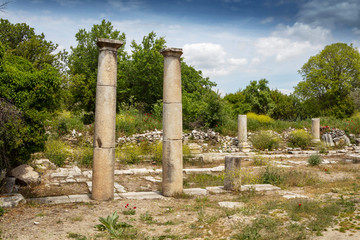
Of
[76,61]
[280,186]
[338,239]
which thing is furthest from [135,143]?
[76,61]

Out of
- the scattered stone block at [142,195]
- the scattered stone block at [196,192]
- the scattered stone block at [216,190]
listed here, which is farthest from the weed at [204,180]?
the scattered stone block at [142,195]

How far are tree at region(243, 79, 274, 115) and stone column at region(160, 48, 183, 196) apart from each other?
83.6ft

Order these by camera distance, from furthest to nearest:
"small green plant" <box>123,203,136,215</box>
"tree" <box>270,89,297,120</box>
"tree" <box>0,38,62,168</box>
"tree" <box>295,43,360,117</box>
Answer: "tree" <box>270,89,297,120</box>
"tree" <box>295,43,360,117</box>
"tree" <box>0,38,62,168</box>
"small green plant" <box>123,203,136,215</box>

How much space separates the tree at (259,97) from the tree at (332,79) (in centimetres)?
403

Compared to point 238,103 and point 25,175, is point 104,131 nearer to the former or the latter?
point 25,175

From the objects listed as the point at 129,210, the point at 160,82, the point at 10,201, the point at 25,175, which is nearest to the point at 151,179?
the point at 25,175

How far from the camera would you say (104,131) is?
6.94 meters

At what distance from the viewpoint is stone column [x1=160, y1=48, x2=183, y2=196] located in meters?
7.43

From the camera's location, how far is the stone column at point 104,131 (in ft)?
22.7

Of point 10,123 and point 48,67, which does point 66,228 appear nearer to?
point 10,123

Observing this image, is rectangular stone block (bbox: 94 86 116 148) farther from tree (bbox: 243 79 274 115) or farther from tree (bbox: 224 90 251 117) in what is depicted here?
tree (bbox: 243 79 274 115)

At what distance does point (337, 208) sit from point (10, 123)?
6445mm

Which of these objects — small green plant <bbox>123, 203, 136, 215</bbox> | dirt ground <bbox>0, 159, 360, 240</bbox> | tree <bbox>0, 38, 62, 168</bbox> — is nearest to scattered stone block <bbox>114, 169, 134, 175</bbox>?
dirt ground <bbox>0, 159, 360, 240</bbox>

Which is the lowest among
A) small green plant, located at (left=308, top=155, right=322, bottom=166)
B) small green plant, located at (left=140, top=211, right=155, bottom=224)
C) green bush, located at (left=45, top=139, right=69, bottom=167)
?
small green plant, located at (left=140, top=211, right=155, bottom=224)
